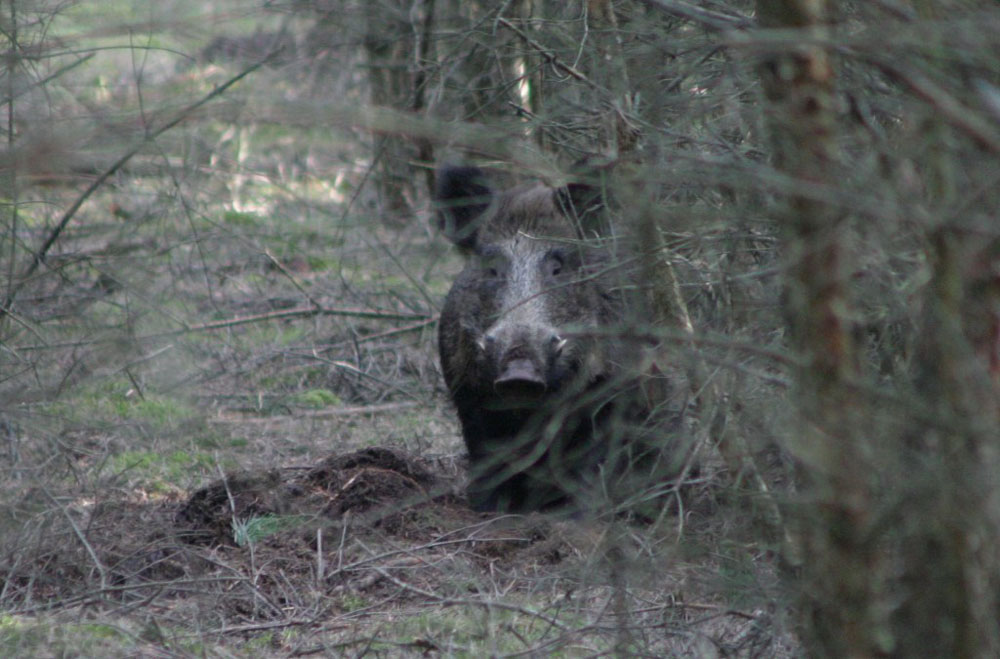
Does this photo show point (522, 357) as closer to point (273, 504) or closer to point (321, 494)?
point (321, 494)

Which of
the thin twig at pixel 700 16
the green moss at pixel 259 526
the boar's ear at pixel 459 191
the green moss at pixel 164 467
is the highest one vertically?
the thin twig at pixel 700 16

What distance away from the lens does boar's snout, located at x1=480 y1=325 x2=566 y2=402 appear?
568cm

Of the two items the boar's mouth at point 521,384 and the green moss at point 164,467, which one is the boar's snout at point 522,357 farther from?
the green moss at point 164,467

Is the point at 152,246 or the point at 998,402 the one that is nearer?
the point at 998,402

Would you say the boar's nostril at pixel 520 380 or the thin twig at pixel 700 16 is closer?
the thin twig at pixel 700 16

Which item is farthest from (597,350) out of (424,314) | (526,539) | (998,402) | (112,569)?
(998,402)

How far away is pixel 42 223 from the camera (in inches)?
258

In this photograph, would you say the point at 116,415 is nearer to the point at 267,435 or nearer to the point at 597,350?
the point at 267,435

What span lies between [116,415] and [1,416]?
6.76 feet

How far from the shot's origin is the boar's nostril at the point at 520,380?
18.6 feet

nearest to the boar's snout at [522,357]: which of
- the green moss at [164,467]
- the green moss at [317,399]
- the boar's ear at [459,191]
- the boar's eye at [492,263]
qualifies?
the boar's eye at [492,263]

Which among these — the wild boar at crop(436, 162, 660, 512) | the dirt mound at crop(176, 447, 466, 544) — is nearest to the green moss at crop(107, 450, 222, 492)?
the dirt mound at crop(176, 447, 466, 544)

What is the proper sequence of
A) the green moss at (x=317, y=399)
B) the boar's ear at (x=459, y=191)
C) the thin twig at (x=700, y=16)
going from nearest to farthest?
the thin twig at (x=700, y=16) < the boar's ear at (x=459, y=191) < the green moss at (x=317, y=399)

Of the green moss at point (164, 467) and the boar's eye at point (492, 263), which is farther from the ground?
Result: the boar's eye at point (492, 263)
